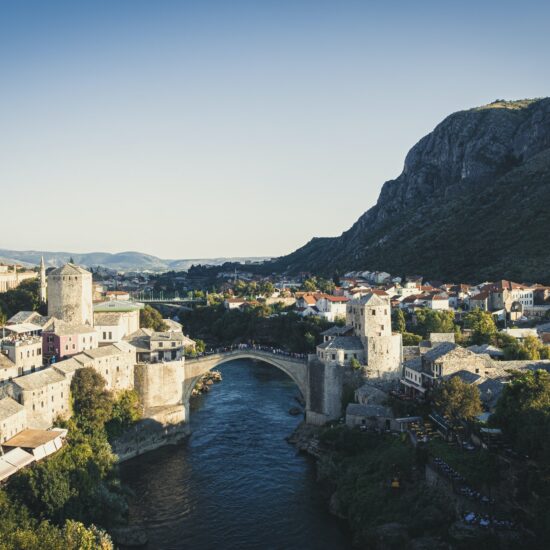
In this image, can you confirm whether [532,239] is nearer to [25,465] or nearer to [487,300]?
[487,300]

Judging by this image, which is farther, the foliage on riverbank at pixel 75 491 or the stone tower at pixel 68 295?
the stone tower at pixel 68 295

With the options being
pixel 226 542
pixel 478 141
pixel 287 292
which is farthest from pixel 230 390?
pixel 478 141

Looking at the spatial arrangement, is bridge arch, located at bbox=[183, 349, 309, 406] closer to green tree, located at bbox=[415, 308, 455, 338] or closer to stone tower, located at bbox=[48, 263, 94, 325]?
stone tower, located at bbox=[48, 263, 94, 325]

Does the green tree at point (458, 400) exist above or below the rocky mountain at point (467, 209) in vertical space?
below

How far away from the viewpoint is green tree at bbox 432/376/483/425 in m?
36.8

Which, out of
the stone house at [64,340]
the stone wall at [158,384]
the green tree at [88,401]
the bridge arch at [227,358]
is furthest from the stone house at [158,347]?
the green tree at [88,401]

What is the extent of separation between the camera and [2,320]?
2377 inches

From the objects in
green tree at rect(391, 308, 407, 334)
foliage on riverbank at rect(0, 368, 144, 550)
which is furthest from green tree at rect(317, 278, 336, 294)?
foliage on riverbank at rect(0, 368, 144, 550)

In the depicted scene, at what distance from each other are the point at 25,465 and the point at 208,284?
141m

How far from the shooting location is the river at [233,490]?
3297 centimetres

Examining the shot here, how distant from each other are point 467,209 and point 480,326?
6768cm

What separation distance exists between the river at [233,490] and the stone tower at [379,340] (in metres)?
9.12

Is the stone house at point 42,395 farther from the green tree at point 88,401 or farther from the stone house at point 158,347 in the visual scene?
the stone house at point 158,347

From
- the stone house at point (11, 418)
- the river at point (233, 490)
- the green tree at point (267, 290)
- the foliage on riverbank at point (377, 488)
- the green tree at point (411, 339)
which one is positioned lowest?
the river at point (233, 490)
